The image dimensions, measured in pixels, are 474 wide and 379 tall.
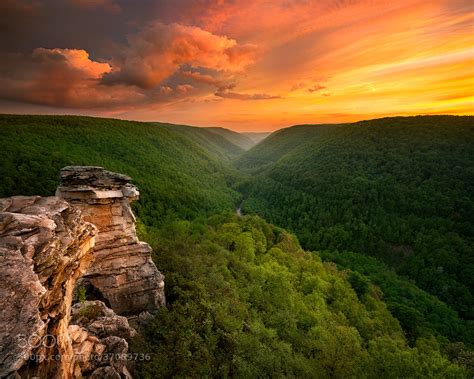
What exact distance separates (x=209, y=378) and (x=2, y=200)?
19.6 metres

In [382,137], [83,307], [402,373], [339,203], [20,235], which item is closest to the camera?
[20,235]

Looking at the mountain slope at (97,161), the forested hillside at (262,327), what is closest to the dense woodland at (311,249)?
the forested hillside at (262,327)

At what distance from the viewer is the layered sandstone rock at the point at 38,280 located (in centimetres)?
912

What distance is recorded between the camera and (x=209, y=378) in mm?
22219

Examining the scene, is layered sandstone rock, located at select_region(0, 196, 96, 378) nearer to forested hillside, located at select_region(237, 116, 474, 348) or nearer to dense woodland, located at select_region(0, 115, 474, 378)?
dense woodland, located at select_region(0, 115, 474, 378)

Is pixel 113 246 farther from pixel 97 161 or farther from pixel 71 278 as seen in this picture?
pixel 97 161

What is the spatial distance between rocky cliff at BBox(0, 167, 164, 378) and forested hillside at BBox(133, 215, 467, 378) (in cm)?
341

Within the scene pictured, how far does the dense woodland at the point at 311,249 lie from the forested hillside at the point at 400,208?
23.1 inches

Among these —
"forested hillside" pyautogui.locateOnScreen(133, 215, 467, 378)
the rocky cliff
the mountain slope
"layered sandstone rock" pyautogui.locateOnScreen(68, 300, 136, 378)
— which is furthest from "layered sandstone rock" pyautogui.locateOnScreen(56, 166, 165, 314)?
the mountain slope

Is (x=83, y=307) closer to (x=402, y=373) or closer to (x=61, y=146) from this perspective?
(x=402, y=373)

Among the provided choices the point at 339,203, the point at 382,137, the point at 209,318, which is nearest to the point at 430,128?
the point at 382,137

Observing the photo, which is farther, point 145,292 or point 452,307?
point 452,307

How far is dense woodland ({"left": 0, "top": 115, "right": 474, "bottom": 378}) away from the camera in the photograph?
29.8 meters

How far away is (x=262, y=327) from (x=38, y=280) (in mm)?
28687
